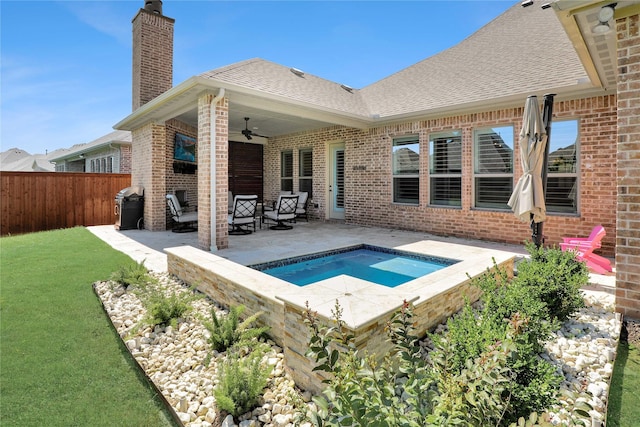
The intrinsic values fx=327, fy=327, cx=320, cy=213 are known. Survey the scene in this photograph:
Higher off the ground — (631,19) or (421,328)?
(631,19)

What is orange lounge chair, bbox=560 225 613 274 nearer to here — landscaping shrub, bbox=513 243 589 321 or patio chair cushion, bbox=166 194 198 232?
landscaping shrub, bbox=513 243 589 321

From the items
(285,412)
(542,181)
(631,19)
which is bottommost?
(285,412)

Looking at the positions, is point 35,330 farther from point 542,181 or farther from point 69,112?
point 69,112

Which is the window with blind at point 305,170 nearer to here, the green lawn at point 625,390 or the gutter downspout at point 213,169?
the gutter downspout at point 213,169

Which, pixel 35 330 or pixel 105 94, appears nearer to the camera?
pixel 35 330

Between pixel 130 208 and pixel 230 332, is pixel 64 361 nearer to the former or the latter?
pixel 230 332

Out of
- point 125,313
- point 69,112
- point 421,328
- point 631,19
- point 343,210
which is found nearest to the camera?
point 421,328

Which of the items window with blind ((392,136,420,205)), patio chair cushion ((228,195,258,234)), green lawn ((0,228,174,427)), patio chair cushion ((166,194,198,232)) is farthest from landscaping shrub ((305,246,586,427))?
patio chair cushion ((166,194,198,232))

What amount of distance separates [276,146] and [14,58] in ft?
29.2

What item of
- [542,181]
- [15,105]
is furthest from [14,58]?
[542,181]

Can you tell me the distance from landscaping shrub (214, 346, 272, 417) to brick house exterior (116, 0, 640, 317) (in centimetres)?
Answer: 407

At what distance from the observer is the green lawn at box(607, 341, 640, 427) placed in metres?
2.18

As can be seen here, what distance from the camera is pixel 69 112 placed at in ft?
69.6

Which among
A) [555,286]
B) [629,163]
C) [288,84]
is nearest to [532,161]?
[629,163]
